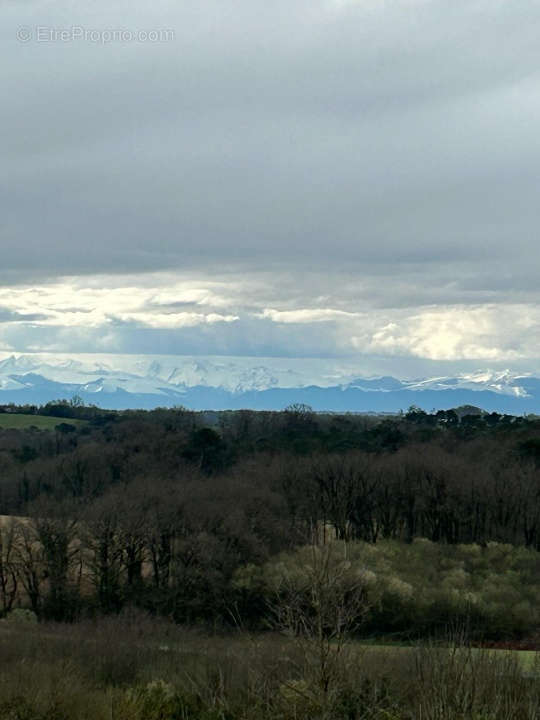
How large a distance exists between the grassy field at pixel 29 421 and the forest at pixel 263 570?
6343cm

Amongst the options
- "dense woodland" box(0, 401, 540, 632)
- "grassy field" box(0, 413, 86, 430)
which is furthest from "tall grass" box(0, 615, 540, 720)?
"grassy field" box(0, 413, 86, 430)

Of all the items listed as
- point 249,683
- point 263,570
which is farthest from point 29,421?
point 249,683

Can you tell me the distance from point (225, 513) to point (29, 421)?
124412 mm

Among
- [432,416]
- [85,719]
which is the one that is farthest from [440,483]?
[432,416]

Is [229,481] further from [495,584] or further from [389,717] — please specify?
[389,717]

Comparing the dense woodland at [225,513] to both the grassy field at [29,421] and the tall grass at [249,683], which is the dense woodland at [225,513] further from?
the grassy field at [29,421]

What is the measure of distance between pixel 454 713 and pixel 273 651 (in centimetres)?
1473

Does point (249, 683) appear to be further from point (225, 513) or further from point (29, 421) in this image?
point (29, 421)

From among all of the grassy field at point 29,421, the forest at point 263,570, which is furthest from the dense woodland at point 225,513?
the grassy field at point 29,421

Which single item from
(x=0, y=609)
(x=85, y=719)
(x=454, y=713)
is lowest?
(x=0, y=609)

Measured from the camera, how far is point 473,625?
58.1 m

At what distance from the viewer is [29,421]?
614 feet

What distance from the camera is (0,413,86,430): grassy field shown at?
17812cm

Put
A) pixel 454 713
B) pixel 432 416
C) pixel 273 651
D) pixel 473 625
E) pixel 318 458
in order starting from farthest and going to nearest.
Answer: pixel 432 416 → pixel 318 458 → pixel 473 625 → pixel 273 651 → pixel 454 713
